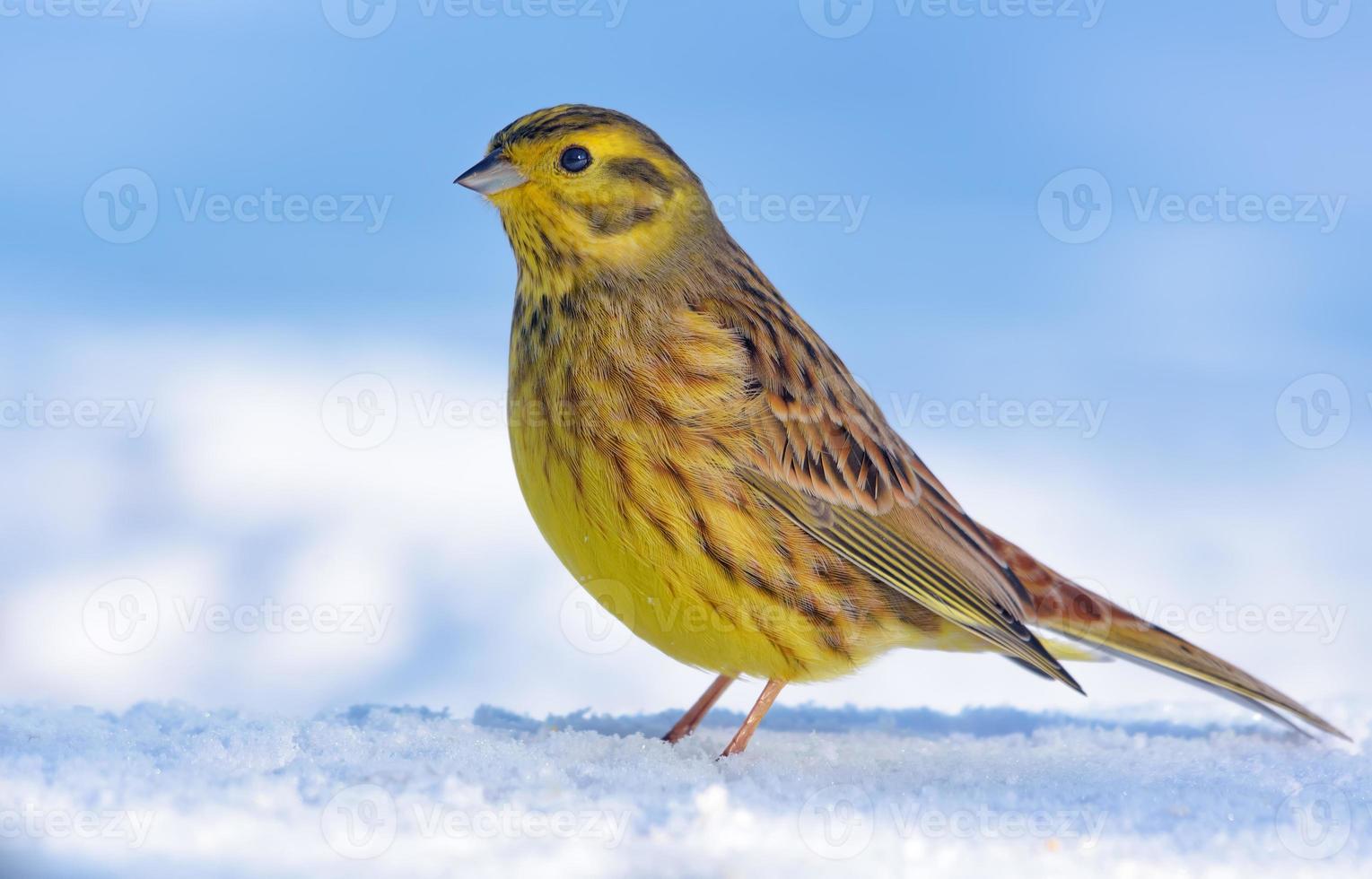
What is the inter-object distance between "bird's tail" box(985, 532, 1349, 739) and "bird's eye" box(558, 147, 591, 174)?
1.59 metres

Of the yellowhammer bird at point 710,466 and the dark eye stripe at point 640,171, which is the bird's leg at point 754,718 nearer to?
the yellowhammer bird at point 710,466

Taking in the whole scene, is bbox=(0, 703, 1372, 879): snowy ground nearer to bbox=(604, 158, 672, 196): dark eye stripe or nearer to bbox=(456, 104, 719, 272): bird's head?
bbox=(456, 104, 719, 272): bird's head

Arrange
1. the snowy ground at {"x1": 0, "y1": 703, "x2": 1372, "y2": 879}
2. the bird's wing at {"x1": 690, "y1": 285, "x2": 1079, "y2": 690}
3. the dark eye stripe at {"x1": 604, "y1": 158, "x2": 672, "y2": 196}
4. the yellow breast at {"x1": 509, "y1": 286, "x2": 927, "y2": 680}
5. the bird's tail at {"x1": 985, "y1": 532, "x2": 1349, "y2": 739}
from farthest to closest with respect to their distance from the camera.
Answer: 1. the bird's tail at {"x1": 985, "y1": 532, "x2": 1349, "y2": 739}
2. the dark eye stripe at {"x1": 604, "y1": 158, "x2": 672, "y2": 196}
3. the bird's wing at {"x1": 690, "y1": 285, "x2": 1079, "y2": 690}
4. the yellow breast at {"x1": 509, "y1": 286, "x2": 927, "y2": 680}
5. the snowy ground at {"x1": 0, "y1": 703, "x2": 1372, "y2": 879}

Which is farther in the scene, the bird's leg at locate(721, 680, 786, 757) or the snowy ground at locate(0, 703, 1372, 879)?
the bird's leg at locate(721, 680, 786, 757)

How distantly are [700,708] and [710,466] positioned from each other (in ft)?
3.29

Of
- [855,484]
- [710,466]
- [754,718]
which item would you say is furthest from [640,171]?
[754,718]

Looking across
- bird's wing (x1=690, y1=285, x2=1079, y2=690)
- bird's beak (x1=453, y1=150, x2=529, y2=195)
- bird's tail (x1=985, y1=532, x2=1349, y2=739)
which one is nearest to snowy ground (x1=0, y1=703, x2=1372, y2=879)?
bird's tail (x1=985, y1=532, x2=1349, y2=739)

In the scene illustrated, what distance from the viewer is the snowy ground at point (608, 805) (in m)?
2.50

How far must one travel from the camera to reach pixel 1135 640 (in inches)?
148

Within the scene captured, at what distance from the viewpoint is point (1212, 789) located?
3.20 metres

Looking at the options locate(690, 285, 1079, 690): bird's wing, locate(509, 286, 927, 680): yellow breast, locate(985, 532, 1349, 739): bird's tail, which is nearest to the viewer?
locate(509, 286, 927, 680): yellow breast

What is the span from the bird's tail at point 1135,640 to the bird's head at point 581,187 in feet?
4.49

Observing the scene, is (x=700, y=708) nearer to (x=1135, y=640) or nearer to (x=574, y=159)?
(x=1135, y=640)

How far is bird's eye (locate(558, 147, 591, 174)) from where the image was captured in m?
3.44
